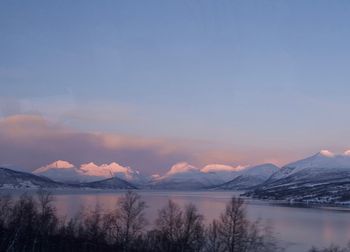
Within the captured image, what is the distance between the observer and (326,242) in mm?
46031

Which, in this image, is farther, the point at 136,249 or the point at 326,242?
the point at 326,242

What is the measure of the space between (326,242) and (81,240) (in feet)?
81.5

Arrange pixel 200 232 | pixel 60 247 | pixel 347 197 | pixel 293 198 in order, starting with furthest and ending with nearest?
1. pixel 293 198
2. pixel 347 197
3. pixel 200 232
4. pixel 60 247

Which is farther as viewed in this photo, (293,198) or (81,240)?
(293,198)

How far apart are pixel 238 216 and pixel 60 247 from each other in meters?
10.5

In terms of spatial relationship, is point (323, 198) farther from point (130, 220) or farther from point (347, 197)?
point (130, 220)

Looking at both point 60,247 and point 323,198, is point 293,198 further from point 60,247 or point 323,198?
point 60,247

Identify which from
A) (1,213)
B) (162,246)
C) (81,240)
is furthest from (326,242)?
(1,213)

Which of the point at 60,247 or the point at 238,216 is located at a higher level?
the point at 238,216

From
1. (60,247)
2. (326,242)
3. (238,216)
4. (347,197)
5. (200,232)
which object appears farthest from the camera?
(347,197)

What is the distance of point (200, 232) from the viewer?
32.4m

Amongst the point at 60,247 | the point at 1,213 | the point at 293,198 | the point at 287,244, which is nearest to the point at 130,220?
the point at 60,247

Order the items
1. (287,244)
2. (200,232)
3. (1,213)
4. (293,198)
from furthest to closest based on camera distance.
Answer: (293,198) → (287,244) → (1,213) → (200,232)

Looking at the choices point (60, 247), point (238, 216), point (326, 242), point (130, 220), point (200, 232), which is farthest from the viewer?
point (326, 242)
